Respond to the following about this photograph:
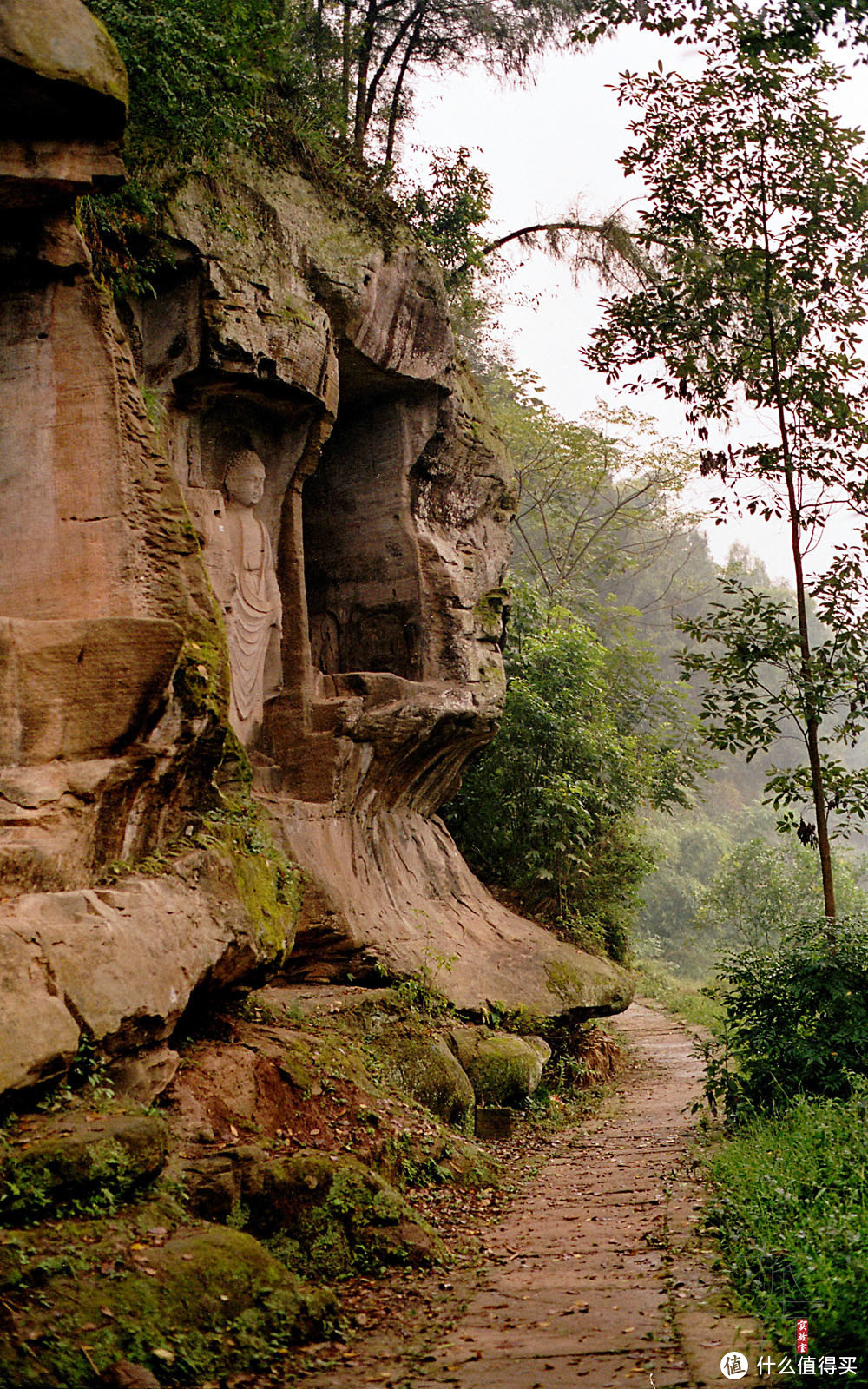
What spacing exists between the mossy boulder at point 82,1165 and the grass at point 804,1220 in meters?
2.59

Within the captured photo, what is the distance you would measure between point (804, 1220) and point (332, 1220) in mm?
2262

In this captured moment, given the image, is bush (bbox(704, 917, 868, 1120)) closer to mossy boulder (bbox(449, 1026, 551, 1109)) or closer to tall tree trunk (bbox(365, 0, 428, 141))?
mossy boulder (bbox(449, 1026, 551, 1109))

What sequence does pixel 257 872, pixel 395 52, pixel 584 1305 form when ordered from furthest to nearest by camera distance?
pixel 395 52 < pixel 257 872 < pixel 584 1305

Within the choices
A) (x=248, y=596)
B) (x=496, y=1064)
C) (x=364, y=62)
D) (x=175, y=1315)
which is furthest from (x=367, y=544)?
(x=175, y=1315)

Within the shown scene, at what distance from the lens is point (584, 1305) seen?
516 centimetres

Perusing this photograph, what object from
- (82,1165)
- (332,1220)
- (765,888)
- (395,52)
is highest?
(395,52)

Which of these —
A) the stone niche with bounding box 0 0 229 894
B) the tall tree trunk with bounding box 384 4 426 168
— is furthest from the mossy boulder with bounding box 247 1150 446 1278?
the tall tree trunk with bounding box 384 4 426 168

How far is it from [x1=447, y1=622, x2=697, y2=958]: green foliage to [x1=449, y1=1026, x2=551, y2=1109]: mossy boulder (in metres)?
4.28

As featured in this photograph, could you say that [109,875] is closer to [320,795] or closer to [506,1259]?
[506,1259]

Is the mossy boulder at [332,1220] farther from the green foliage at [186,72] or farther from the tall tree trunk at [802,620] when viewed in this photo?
the green foliage at [186,72]

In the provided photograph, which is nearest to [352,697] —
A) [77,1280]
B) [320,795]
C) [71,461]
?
[320,795]

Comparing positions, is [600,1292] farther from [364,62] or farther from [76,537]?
[364,62]

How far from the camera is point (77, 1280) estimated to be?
4277 mm

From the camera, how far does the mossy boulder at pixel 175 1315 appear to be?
3.89 m
